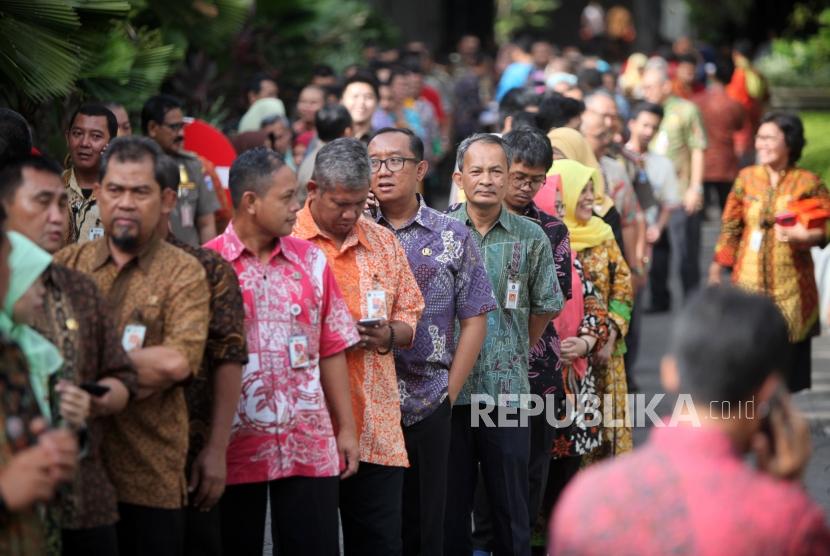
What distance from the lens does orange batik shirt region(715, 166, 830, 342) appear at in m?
9.35

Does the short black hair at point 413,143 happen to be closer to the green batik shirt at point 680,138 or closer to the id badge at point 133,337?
the id badge at point 133,337

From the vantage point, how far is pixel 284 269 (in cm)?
527

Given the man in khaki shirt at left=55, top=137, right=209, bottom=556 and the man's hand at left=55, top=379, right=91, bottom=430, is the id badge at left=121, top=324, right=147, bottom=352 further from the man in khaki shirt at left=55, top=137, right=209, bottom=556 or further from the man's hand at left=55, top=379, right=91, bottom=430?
the man's hand at left=55, top=379, right=91, bottom=430

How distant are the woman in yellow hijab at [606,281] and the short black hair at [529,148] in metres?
0.61

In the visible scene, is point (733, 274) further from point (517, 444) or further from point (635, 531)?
point (635, 531)

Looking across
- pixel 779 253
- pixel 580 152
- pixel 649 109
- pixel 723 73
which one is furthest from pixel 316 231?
pixel 723 73

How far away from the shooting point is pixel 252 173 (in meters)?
5.28

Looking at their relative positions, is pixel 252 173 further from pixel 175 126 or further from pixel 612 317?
pixel 175 126

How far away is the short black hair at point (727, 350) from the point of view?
3279 millimetres

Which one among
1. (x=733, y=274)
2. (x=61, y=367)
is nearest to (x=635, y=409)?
(x=733, y=274)

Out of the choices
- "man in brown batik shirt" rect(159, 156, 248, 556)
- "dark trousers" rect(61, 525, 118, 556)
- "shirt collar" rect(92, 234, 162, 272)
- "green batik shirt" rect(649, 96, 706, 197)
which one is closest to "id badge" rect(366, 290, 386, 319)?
"man in brown batik shirt" rect(159, 156, 248, 556)

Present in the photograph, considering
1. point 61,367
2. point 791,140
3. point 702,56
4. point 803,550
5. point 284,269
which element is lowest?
point 803,550

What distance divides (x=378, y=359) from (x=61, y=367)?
184 centimetres

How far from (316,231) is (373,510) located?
1077 mm
